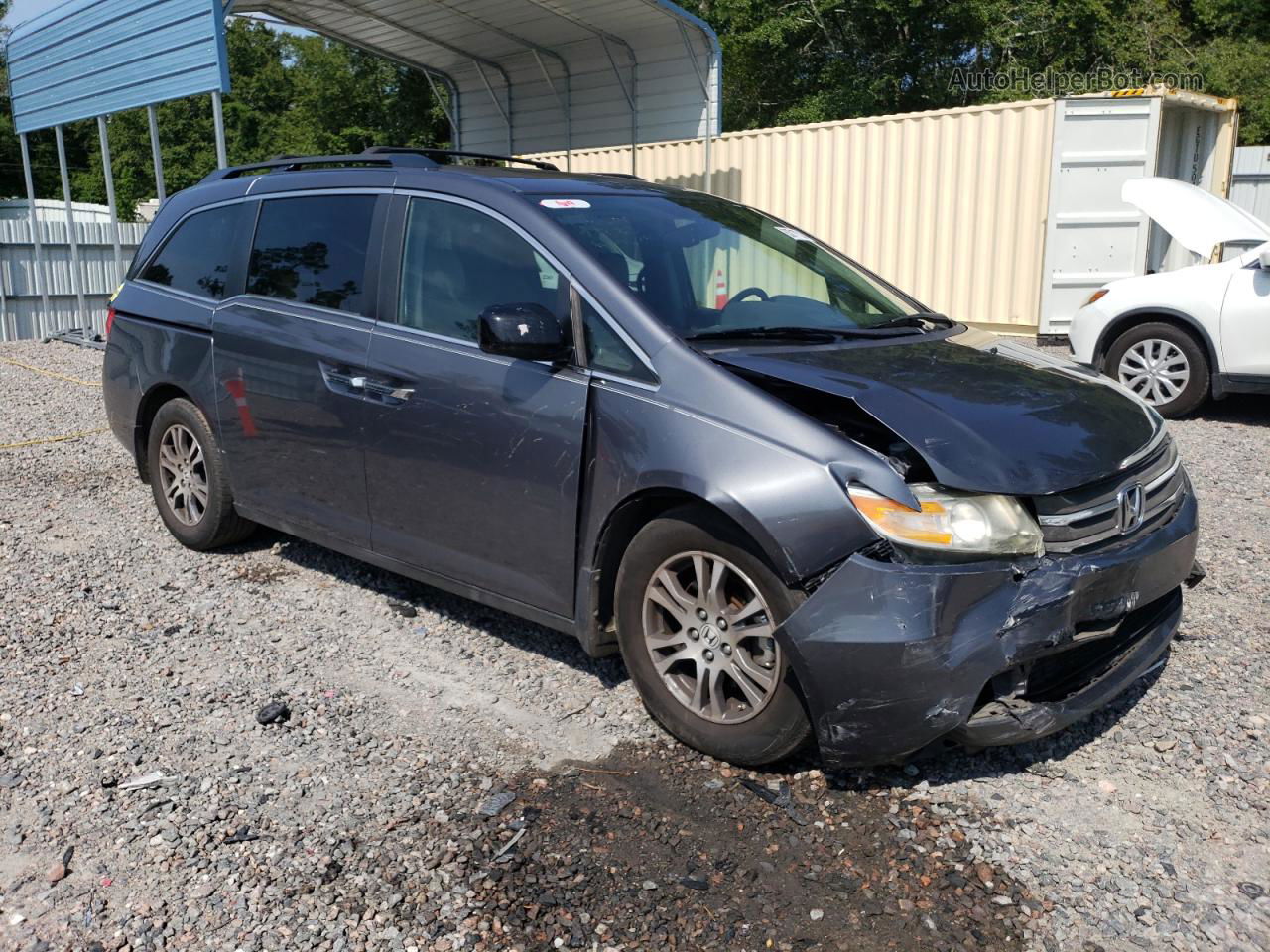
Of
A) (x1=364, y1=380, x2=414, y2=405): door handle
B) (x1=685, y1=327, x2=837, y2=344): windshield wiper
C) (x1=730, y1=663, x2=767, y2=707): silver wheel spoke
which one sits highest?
(x1=685, y1=327, x2=837, y2=344): windshield wiper

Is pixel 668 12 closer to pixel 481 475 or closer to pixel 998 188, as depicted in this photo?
pixel 998 188

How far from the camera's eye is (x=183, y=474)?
18.5ft

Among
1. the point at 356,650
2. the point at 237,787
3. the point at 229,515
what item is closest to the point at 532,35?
the point at 229,515

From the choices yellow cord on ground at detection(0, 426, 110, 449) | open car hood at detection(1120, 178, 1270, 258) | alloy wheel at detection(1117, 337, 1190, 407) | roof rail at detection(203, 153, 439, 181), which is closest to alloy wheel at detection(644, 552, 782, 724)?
roof rail at detection(203, 153, 439, 181)

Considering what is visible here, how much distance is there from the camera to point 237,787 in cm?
343

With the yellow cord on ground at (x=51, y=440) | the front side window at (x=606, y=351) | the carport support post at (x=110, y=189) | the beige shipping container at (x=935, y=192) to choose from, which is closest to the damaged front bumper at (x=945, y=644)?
the front side window at (x=606, y=351)

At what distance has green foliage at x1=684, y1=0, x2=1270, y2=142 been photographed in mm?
26031

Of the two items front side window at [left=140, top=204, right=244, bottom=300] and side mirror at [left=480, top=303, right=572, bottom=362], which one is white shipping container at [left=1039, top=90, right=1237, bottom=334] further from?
side mirror at [left=480, top=303, right=572, bottom=362]

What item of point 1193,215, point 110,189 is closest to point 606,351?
point 1193,215

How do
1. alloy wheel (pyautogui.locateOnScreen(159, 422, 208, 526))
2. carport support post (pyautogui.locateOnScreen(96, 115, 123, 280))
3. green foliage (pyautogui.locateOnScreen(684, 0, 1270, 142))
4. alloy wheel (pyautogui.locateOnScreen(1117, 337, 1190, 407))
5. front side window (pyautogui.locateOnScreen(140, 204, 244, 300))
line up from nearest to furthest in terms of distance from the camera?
front side window (pyautogui.locateOnScreen(140, 204, 244, 300)), alloy wheel (pyautogui.locateOnScreen(159, 422, 208, 526)), alloy wheel (pyautogui.locateOnScreen(1117, 337, 1190, 407)), carport support post (pyautogui.locateOnScreen(96, 115, 123, 280)), green foliage (pyautogui.locateOnScreen(684, 0, 1270, 142))

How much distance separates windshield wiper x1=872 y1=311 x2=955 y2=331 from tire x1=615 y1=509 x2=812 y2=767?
1.39 meters

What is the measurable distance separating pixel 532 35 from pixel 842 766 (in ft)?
51.3

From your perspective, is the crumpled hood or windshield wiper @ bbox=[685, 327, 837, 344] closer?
the crumpled hood

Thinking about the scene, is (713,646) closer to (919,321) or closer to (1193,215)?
(919,321)
